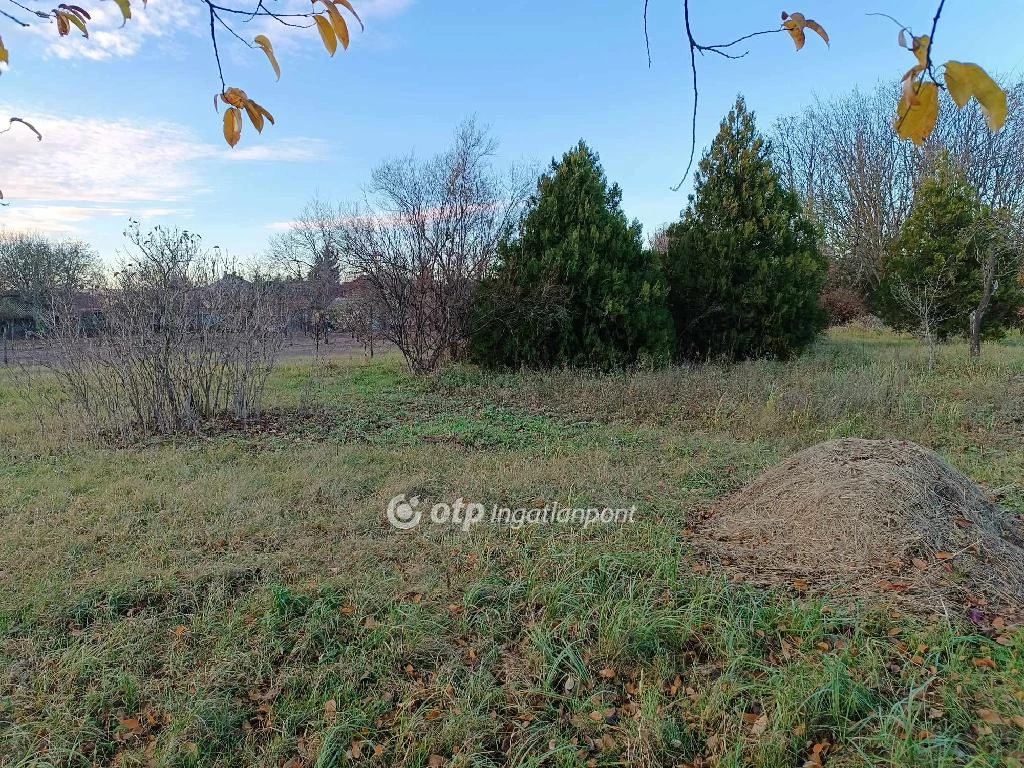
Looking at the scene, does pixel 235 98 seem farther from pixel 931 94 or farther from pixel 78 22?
pixel 931 94

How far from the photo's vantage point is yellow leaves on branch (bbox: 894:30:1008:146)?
3.14ft

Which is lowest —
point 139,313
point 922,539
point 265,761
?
point 265,761

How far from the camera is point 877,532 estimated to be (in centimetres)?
295

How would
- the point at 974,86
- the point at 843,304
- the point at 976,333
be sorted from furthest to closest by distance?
the point at 843,304 < the point at 976,333 < the point at 974,86

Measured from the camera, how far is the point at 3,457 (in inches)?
206

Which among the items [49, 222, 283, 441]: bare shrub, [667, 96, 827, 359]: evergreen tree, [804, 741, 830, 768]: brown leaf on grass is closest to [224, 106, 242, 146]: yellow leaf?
[804, 741, 830, 768]: brown leaf on grass

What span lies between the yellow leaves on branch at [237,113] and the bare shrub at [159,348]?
5278mm

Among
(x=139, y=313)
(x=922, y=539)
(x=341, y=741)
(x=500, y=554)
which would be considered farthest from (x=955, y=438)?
(x=139, y=313)

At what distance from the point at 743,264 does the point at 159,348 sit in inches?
355

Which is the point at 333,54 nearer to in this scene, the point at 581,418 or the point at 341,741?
the point at 341,741

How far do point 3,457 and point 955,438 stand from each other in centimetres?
896

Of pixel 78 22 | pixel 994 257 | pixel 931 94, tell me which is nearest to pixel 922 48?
pixel 931 94

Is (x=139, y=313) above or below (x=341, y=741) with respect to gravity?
above

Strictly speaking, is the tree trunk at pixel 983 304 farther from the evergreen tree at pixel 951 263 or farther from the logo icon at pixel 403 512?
the logo icon at pixel 403 512
